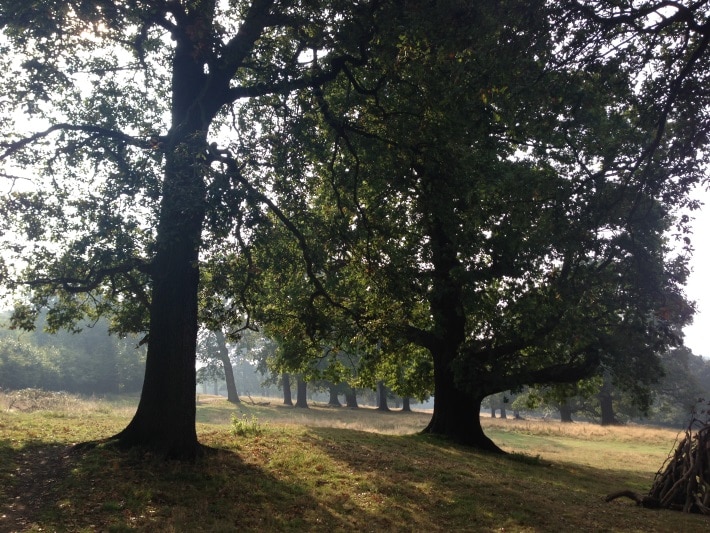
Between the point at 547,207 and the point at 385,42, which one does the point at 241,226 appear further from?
the point at 547,207

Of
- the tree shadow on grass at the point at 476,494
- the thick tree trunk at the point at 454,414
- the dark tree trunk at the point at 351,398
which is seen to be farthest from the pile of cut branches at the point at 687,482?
the dark tree trunk at the point at 351,398

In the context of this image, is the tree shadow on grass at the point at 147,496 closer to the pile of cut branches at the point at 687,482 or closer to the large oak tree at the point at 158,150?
the large oak tree at the point at 158,150

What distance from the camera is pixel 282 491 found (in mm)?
9172

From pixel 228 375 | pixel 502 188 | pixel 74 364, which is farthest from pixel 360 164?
pixel 74 364

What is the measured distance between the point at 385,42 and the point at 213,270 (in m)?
6.65

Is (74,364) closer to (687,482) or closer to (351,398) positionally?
(351,398)

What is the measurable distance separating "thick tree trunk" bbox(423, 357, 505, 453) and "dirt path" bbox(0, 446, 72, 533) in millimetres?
13453

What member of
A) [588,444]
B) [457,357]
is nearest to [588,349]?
[457,357]

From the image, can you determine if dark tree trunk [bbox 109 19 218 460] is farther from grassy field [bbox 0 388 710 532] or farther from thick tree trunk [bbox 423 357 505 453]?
thick tree trunk [bbox 423 357 505 453]

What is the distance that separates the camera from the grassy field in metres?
7.60

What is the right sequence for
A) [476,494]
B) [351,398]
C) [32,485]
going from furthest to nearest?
[351,398] → [476,494] → [32,485]

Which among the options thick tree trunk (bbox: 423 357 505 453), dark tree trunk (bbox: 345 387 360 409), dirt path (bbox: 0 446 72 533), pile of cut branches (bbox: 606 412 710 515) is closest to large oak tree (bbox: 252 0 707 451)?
thick tree trunk (bbox: 423 357 505 453)

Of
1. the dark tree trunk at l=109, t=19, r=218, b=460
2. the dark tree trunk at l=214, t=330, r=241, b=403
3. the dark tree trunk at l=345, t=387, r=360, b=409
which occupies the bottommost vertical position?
the dark tree trunk at l=345, t=387, r=360, b=409

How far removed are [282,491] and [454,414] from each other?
466 inches
